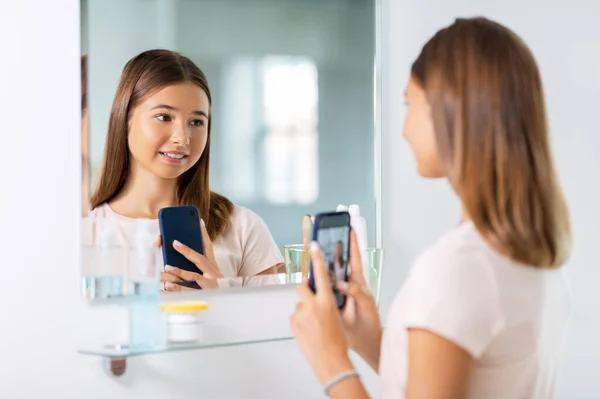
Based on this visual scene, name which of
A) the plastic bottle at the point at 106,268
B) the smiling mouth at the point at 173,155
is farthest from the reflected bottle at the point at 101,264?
the smiling mouth at the point at 173,155

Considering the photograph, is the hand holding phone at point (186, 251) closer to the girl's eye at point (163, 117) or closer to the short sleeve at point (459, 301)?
the girl's eye at point (163, 117)

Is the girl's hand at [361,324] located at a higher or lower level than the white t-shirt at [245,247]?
lower

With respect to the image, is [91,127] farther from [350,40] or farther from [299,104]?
[350,40]

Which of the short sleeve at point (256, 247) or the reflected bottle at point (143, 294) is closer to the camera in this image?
the reflected bottle at point (143, 294)

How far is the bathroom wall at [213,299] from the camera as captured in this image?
4.35 feet

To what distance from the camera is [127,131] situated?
1406mm

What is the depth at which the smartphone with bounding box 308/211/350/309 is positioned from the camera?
1.25 meters

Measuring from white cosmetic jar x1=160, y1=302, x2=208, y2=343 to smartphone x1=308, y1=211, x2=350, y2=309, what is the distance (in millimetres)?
248

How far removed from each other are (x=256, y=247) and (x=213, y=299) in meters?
0.13

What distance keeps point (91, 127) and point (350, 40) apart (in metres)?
0.56

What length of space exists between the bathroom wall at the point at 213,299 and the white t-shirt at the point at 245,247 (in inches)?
2.2

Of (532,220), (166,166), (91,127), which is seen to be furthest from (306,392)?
(532,220)

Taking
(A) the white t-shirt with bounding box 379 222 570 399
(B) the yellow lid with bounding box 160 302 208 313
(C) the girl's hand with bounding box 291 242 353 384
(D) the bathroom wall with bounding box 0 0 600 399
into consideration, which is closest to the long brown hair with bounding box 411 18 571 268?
(A) the white t-shirt with bounding box 379 222 570 399

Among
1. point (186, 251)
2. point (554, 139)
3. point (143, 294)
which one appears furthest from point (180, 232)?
point (554, 139)
